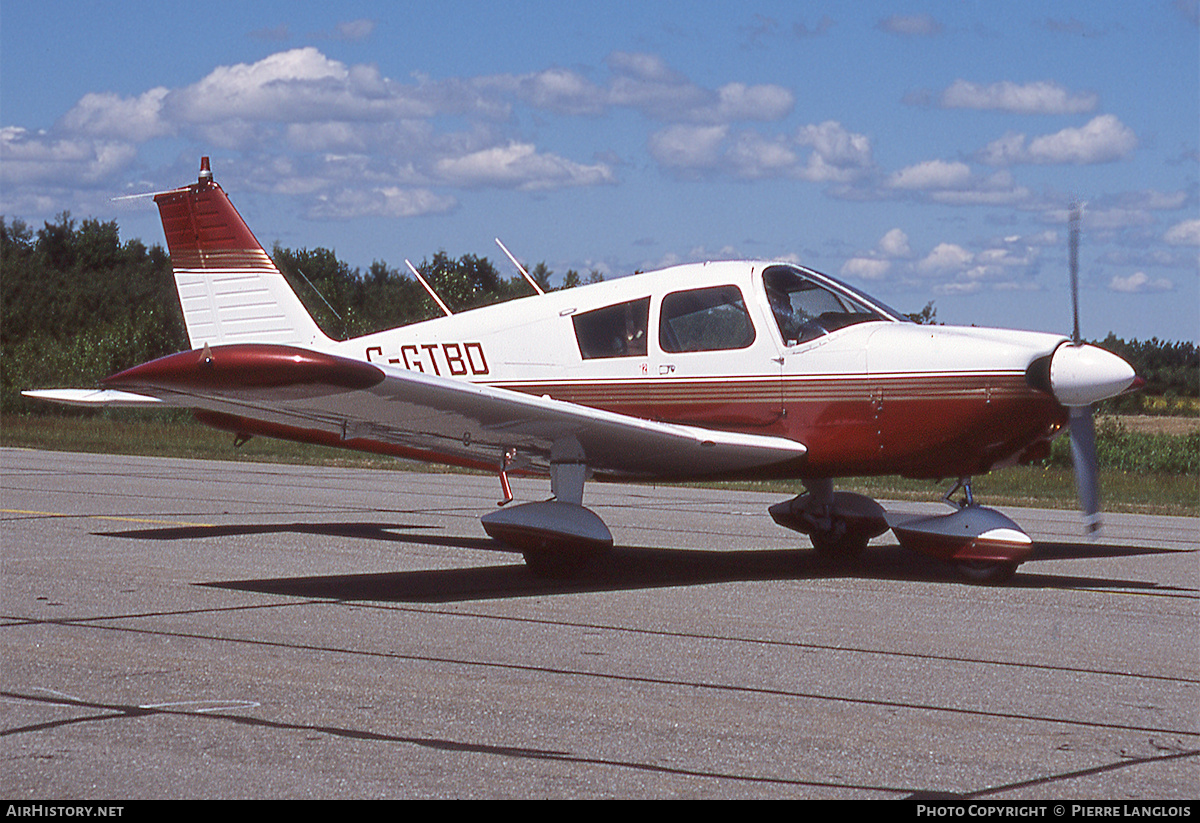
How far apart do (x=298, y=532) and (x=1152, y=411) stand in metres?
47.6

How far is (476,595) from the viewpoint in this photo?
8.38 m

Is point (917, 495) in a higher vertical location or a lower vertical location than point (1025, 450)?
lower

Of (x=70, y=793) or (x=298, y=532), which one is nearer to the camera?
(x=70, y=793)

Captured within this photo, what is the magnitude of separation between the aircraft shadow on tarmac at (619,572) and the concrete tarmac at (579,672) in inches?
2.1

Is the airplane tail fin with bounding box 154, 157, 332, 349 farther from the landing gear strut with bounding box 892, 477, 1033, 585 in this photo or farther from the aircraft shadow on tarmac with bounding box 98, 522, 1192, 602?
the landing gear strut with bounding box 892, 477, 1033, 585

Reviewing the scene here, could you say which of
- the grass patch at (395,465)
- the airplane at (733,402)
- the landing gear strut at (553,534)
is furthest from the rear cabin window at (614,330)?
the grass patch at (395,465)

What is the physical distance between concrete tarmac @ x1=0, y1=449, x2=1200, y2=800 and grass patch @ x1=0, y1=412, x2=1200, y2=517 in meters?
7.23

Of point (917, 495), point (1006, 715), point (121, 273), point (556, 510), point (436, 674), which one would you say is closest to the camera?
point (1006, 715)

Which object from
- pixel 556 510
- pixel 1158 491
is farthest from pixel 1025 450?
pixel 1158 491

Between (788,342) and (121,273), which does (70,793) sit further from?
(121,273)

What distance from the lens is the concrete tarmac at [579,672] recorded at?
4309 mm

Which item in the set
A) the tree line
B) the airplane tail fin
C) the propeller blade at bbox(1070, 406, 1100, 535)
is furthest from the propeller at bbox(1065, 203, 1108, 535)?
the tree line

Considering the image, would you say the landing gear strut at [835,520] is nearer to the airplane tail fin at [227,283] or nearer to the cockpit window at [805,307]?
the cockpit window at [805,307]
